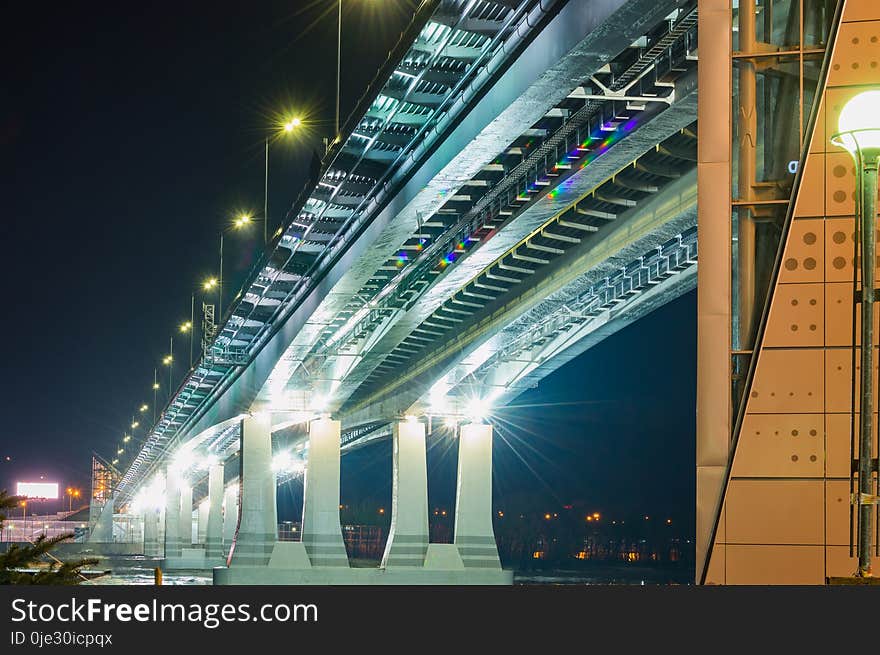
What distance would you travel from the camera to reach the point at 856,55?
1762 centimetres

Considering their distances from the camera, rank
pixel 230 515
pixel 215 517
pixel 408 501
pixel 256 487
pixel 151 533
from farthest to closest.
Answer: pixel 151 533, pixel 230 515, pixel 215 517, pixel 256 487, pixel 408 501

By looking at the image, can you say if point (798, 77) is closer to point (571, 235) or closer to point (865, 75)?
point (865, 75)

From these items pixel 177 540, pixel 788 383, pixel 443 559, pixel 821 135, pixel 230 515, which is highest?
pixel 821 135

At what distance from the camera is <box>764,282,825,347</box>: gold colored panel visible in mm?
17484

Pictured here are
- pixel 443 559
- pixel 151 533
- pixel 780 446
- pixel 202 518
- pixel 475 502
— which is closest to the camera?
pixel 780 446

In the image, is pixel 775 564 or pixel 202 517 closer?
pixel 775 564

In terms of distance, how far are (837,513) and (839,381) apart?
168 cm

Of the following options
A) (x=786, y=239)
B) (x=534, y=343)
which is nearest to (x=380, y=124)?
(x=786, y=239)

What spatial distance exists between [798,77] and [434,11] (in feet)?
37.6

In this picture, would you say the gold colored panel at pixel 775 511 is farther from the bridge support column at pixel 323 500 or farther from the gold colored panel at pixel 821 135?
the bridge support column at pixel 323 500

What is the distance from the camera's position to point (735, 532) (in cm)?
1755

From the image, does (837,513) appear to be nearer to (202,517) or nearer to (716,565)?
(716,565)

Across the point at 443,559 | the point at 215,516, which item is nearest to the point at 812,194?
the point at 443,559

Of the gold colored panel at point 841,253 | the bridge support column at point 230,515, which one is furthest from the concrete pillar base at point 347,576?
the bridge support column at point 230,515
